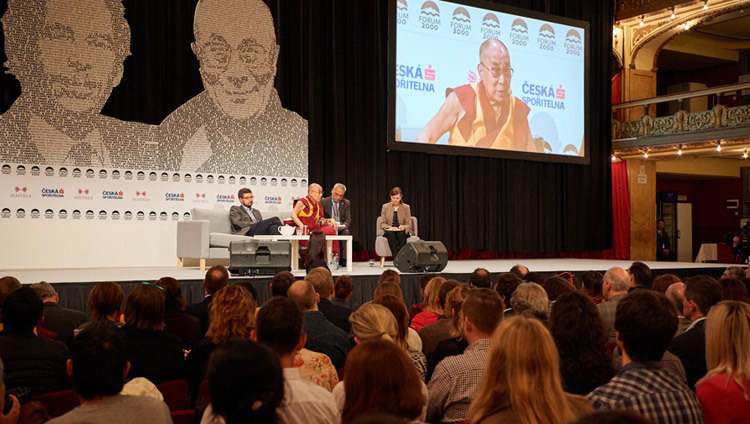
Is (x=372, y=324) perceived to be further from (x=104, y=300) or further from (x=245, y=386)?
(x=104, y=300)

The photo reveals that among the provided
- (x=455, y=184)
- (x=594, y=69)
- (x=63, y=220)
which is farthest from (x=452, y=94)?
(x=63, y=220)

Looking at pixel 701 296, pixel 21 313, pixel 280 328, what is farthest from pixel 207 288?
pixel 701 296

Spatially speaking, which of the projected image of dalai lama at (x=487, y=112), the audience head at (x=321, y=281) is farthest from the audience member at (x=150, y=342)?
the projected image of dalai lama at (x=487, y=112)

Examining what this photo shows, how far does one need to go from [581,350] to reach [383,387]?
3.49 feet

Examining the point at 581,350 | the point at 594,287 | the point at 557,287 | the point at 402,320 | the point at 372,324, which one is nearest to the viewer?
the point at 372,324

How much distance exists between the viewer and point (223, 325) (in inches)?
113

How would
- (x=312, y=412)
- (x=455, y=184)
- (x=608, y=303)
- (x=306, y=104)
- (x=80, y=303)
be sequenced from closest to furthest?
(x=312, y=412)
(x=608, y=303)
(x=80, y=303)
(x=306, y=104)
(x=455, y=184)

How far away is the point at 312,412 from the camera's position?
172 cm

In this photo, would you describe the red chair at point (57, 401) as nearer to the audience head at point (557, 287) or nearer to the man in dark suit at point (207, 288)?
the man in dark suit at point (207, 288)

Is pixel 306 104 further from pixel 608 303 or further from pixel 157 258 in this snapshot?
pixel 608 303

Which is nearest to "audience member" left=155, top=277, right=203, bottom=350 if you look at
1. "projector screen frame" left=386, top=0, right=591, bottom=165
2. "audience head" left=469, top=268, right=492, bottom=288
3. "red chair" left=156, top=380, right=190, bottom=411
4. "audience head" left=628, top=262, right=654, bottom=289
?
"red chair" left=156, top=380, right=190, bottom=411

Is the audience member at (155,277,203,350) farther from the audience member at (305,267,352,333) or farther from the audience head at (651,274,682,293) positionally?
the audience head at (651,274,682,293)

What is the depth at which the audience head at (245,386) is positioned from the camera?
1.23 metres

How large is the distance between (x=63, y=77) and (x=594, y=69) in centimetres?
936
